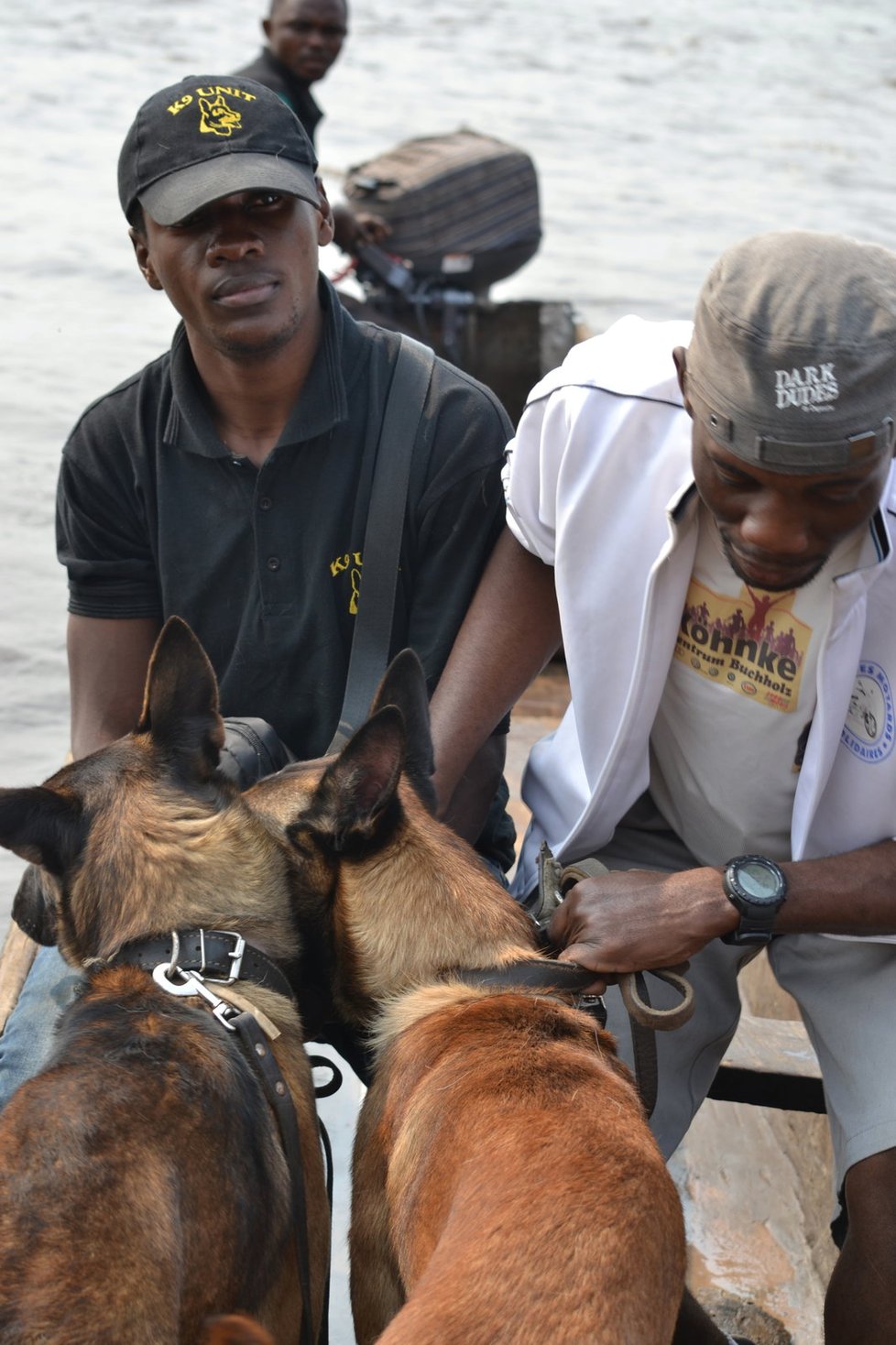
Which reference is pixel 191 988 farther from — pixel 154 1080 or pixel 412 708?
pixel 412 708

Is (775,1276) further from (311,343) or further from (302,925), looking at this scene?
(311,343)

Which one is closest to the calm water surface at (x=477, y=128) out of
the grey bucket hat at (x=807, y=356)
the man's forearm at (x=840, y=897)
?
the man's forearm at (x=840, y=897)

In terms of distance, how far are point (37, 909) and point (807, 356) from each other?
1731mm

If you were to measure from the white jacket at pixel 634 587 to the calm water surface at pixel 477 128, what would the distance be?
4.88 ft

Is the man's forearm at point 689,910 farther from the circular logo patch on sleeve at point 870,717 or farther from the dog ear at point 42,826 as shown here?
Answer: the dog ear at point 42,826

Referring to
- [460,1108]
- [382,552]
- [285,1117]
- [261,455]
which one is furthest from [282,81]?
[460,1108]

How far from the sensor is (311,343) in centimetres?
350

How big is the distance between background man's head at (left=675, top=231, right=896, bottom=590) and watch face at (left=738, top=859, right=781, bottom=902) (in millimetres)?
618

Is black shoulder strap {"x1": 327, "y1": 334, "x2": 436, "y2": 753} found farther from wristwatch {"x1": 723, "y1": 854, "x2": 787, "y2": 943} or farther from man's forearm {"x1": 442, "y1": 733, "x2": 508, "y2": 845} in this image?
wristwatch {"x1": 723, "y1": 854, "x2": 787, "y2": 943}

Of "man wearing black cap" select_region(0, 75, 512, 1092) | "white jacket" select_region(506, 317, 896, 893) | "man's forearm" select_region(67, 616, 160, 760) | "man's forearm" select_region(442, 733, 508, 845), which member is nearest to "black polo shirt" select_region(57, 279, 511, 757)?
"man wearing black cap" select_region(0, 75, 512, 1092)

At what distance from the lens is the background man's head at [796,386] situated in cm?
241

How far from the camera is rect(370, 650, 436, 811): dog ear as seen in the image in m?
2.81

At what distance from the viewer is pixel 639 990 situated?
286cm

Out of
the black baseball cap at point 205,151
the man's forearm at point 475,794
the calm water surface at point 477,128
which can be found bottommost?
the calm water surface at point 477,128
